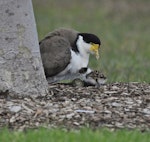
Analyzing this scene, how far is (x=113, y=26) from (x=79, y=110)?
15.6 meters

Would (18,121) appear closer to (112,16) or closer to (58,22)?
(58,22)

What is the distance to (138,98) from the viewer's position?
8.94 meters

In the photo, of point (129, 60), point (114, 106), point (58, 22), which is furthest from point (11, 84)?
point (58, 22)

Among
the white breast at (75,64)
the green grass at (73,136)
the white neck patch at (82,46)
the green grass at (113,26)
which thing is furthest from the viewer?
the green grass at (113,26)

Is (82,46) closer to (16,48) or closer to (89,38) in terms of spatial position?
(89,38)

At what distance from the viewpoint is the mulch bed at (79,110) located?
314 inches

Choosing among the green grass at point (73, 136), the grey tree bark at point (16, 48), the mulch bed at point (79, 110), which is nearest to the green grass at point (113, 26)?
the mulch bed at point (79, 110)

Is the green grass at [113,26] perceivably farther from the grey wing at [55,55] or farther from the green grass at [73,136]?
the green grass at [73,136]

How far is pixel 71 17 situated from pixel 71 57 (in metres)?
15.9

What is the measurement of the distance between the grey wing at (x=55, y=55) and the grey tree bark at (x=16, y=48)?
1.11 meters

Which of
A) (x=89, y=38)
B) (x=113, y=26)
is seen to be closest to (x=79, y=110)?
(x=89, y=38)

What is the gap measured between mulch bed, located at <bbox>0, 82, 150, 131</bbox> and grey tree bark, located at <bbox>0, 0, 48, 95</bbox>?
0.56ft

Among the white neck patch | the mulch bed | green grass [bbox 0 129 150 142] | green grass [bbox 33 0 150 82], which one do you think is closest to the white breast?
the white neck patch

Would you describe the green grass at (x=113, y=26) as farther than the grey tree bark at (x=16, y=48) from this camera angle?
Yes
